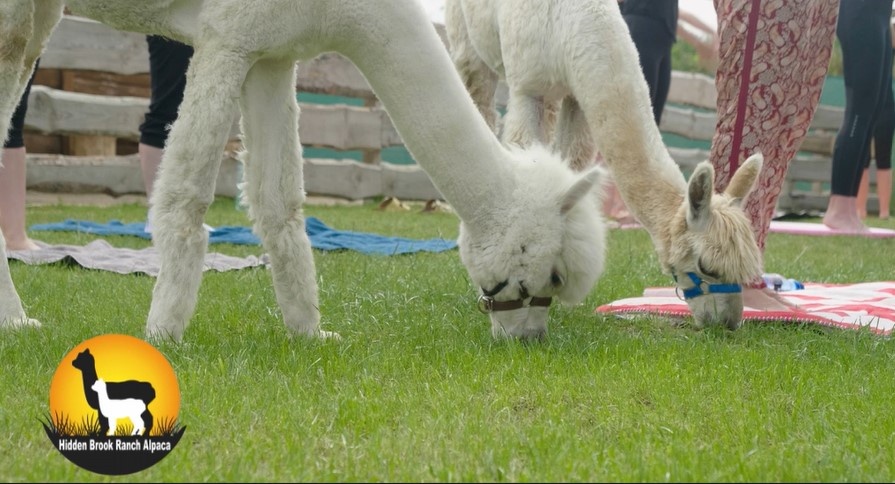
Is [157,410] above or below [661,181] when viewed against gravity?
below

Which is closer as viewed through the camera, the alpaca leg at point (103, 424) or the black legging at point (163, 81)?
the alpaca leg at point (103, 424)

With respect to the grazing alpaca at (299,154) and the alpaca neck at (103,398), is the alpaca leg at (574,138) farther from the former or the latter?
the alpaca neck at (103,398)

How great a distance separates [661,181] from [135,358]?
107 inches

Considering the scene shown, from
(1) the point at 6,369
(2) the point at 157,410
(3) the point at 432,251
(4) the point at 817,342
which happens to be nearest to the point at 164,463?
(2) the point at 157,410

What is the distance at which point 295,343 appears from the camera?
361 cm

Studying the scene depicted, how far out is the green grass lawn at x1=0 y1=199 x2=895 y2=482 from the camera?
228cm

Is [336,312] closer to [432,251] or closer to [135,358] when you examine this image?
[135,358]

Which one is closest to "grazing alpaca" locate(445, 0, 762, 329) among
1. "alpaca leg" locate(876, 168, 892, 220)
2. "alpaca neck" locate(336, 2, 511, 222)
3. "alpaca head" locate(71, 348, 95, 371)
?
"alpaca neck" locate(336, 2, 511, 222)

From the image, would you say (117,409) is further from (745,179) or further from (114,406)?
(745,179)

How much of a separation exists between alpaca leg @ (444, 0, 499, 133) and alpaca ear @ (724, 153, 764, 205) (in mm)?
2175

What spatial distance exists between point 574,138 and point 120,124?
7.34 meters

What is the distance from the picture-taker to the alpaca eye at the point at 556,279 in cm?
355

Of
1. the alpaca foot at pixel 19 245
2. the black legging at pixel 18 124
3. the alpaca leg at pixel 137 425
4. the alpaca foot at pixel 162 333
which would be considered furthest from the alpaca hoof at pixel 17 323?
the alpaca foot at pixel 19 245

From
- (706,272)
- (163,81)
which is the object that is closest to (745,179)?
(706,272)
